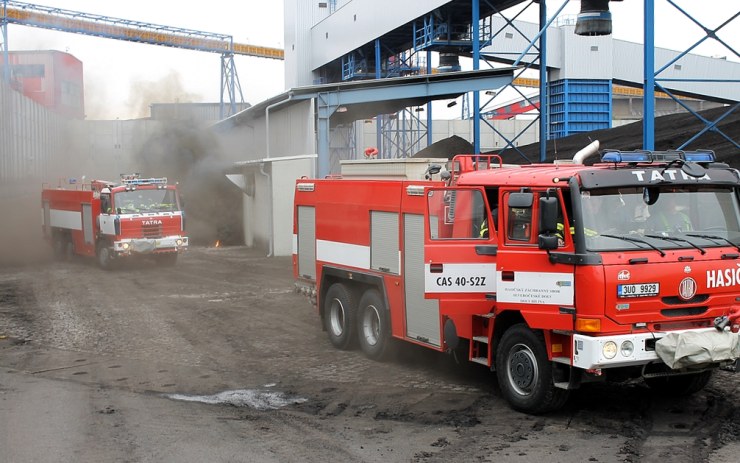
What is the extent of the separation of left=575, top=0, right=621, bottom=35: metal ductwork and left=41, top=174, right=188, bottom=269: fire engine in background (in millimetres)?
12948

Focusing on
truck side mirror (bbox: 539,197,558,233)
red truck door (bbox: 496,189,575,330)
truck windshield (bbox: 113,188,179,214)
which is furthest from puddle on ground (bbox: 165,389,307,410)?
truck windshield (bbox: 113,188,179,214)

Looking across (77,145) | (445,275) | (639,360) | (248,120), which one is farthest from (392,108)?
(77,145)

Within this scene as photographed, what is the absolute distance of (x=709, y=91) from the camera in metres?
43.6

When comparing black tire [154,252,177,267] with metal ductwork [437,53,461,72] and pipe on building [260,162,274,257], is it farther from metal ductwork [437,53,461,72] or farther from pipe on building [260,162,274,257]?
metal ductwork [437,53,461,72]

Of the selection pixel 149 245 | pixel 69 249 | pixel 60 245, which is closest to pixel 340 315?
pixel 149 245

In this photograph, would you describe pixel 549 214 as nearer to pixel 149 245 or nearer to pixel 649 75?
pixel 649 75

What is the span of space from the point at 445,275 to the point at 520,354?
47.5 inches

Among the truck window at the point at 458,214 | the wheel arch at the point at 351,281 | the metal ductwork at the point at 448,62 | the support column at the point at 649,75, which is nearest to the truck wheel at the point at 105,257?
the wheel arch at the point at 351,281

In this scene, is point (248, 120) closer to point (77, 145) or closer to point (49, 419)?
point (77, 145)

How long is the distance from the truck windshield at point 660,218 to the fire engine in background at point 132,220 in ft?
60.5

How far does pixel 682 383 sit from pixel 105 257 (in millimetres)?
19523

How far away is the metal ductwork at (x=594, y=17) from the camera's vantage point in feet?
59.9

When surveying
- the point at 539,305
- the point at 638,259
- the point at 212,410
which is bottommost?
the point at 212,410

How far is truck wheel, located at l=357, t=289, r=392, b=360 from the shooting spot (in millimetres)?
10914
